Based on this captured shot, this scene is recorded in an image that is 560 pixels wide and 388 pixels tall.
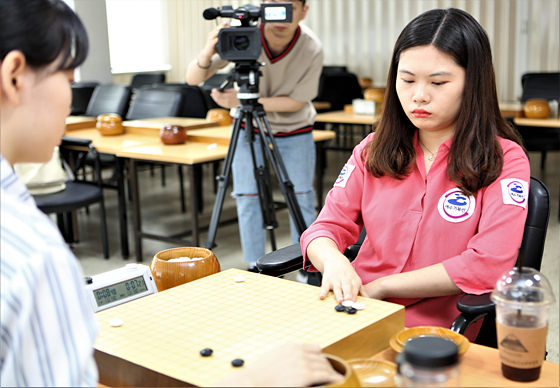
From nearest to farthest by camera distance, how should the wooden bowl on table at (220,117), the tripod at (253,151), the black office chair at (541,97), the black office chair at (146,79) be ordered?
the tripod at (253,151)
the wooden bowl on table at (220,117)
the black office chair at (541,97)
the black office chair at (146,79)

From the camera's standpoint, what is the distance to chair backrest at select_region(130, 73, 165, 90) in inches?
242

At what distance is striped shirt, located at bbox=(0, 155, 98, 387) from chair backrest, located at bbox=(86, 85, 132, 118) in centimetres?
395

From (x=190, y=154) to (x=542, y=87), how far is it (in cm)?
299

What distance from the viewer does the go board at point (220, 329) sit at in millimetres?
714

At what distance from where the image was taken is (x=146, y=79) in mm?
6340

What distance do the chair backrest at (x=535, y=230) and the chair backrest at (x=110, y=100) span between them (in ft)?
11.8

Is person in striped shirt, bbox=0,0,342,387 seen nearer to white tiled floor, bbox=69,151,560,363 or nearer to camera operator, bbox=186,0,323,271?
camera operator, bbox=186,0,323,271

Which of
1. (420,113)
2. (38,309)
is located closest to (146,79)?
(420,113)

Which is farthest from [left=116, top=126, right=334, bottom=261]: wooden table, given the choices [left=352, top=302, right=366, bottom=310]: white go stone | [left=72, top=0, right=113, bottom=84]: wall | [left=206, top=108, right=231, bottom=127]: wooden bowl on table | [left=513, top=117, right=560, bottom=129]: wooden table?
[left=352, top=302, right=366, bottom=310]: white go stone

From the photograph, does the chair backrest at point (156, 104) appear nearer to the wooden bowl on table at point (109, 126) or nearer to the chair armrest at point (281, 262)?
the wooden bowl on table at point (109, 126)

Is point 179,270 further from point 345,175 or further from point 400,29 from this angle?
point 400,29

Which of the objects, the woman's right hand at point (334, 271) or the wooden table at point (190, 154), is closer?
the woman's right hand at point (334, 271)

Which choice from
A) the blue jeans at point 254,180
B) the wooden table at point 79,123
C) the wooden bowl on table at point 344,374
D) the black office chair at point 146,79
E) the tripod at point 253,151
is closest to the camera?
the wooden bowl on table at point 344,374

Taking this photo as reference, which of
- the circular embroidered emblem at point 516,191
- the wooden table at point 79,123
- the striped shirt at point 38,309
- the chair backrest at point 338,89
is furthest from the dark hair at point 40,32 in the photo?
the chair backrest at point 338,89
